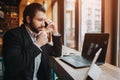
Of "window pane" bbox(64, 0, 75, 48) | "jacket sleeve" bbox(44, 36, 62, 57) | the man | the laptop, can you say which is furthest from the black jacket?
"window pane" bbox(64, 0, 75, 48)

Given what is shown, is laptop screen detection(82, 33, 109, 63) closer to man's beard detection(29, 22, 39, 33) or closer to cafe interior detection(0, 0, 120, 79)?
cafe interior detection(0, 0, 120, 79)

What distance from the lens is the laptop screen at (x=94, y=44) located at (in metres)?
1.65

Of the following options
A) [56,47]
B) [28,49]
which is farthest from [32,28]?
[56,47]

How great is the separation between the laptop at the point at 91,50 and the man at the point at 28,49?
262mm

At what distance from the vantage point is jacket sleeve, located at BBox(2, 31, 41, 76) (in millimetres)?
1514

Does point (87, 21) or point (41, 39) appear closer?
point (41, 39)

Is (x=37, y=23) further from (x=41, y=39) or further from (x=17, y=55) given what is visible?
(x=17, y=55)

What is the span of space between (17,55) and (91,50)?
73 centimetres

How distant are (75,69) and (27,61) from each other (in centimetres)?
38

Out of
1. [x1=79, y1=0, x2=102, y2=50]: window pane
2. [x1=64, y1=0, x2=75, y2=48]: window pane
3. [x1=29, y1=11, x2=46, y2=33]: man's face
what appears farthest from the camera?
[x1=64, y1=0, x2=75, y2=48]: window pane

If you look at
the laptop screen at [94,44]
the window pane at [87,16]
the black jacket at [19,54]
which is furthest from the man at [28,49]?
the window pane at [87,16]

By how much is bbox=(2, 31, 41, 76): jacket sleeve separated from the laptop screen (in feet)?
1.78

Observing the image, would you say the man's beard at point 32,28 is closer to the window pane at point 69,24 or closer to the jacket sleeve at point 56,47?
the jacket sleeve at point 56,47

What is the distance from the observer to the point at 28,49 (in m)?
1.53
